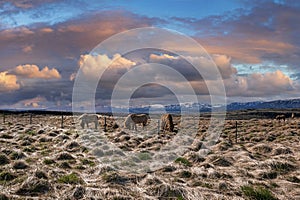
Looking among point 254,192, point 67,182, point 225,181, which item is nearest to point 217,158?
point 225,181

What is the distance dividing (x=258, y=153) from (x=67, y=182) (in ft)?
36.6

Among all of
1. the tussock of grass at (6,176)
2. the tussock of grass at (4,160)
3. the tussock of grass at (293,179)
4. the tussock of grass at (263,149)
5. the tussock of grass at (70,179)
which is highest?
the tussock of grass at (4,160)

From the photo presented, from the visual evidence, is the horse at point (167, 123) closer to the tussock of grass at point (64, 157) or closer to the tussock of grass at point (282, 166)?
the tussock of grass at point (64, 157)

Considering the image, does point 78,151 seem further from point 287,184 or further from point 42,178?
point 287,184

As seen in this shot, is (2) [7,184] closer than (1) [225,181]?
Yes

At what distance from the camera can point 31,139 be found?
20156mm

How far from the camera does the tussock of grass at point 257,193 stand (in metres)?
8.83

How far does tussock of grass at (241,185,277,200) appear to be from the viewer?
8832 mm

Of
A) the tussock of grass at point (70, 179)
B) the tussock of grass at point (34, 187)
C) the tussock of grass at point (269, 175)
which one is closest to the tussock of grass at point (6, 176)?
the tussock of grass at point (34, 187)

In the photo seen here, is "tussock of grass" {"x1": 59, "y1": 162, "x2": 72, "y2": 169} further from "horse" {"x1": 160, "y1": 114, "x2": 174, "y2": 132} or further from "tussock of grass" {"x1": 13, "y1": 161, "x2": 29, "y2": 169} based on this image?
"horse" {"x1": 160, "y1": 114, "x2": 174, "y2": 132}

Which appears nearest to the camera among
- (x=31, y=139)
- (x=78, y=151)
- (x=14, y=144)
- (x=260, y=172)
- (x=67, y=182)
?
(x=67, y=182)

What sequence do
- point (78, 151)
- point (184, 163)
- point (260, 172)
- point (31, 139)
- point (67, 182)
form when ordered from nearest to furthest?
point (67, 182) < point (260, 172) < point (184, 163) < point (78, 151) < point (31, 139)

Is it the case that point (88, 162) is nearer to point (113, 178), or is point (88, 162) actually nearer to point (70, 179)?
point (70, 179)

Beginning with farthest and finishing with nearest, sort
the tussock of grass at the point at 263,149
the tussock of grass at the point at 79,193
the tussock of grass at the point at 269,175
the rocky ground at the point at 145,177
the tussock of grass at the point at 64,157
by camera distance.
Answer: the tussock of grass at the point at 263,149 < the tussock of grass at the point at 64,157 < the tussock of grass at the point at 269,175 < the rocky ground at the point at 145,177 < the tussock of grass at the point at 79,193
